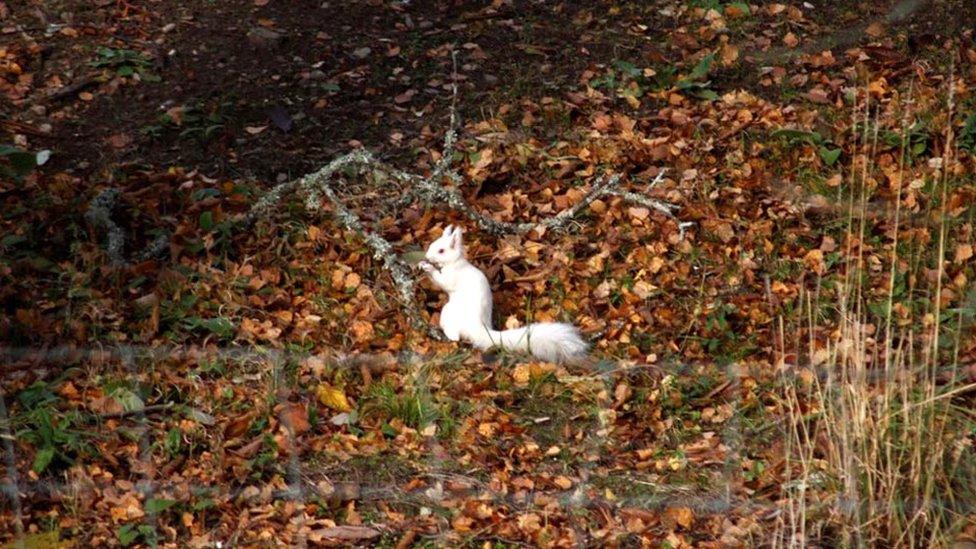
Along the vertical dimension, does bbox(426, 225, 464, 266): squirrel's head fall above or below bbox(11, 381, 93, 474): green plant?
above

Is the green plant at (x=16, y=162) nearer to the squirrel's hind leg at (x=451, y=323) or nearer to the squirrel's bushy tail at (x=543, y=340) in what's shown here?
the squirrel's hind leg at (x=451, y=323)

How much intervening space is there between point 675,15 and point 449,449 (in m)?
3.37

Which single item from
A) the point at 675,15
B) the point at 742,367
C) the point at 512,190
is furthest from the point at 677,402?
the point at 675,15

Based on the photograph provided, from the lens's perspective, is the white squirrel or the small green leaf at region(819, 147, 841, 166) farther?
the small green leaf at region(819, 147, 841, 166)

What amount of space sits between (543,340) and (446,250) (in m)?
0.53

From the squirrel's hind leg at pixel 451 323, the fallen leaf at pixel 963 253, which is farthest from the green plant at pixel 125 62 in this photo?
the fallen leaf at pixel 963 253

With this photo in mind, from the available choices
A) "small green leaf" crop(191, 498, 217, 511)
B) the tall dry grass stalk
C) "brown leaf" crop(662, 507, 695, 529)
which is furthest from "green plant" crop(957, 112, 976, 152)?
"small green leaf" crop(191, 498, 217, 511)

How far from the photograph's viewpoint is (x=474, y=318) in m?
4.89

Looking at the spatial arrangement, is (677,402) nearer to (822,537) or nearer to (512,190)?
(822,537)

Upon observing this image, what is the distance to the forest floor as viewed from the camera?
415cm

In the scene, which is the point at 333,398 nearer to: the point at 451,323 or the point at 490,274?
the point at 451,323

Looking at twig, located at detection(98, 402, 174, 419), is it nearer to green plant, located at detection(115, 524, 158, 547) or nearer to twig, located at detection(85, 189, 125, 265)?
green plant, located at detection(115, 524, 158, 547)

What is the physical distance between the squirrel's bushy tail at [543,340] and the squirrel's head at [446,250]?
0.32 metres

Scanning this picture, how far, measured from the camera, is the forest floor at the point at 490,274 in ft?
13.6
